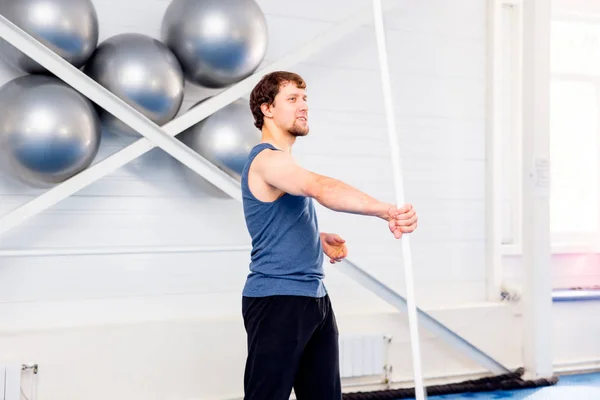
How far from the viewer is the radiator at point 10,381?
10.2 ft

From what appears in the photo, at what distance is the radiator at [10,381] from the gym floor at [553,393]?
207 cm

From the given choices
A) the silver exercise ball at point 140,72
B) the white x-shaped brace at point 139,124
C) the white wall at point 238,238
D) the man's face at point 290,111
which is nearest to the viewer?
the man's face at point 290,111

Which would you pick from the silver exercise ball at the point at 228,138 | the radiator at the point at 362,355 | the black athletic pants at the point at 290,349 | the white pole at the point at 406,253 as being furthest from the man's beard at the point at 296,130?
the radiator at the point at 362,355

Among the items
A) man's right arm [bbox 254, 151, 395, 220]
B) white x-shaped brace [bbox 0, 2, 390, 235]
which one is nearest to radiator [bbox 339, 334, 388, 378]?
white x-shaped brace [bbox 0, 2, 390, 235]

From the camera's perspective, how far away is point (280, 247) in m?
2.13

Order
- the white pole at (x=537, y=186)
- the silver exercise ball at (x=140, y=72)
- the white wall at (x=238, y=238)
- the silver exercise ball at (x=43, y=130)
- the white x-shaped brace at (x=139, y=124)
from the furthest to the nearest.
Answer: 1. the white pole at (x=537, y=186)
2. the white wall at (x=238, y=238)
3. the silver exercise ball at (x=140, y=72)
4. the white x-shaped brace at (x=139, y=124)
5. the silver exercise ball at (x=43, y=130)

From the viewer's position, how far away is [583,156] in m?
4.98

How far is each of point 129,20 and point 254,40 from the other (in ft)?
2.36

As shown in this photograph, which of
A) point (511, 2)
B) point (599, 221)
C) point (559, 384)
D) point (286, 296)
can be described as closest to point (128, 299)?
point (286, 296)

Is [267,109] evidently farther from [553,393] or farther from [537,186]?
[553,393]

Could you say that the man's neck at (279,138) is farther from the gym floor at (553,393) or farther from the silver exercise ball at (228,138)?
the gym floor at (553,393)

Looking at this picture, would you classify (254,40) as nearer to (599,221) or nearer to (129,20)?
(129,20)

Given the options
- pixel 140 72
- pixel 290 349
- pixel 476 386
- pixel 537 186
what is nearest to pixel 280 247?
pixel 290 349

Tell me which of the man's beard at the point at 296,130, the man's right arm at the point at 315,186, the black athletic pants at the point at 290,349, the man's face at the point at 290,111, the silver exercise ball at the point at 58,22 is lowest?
the black athletic pants at the point at 290,349
